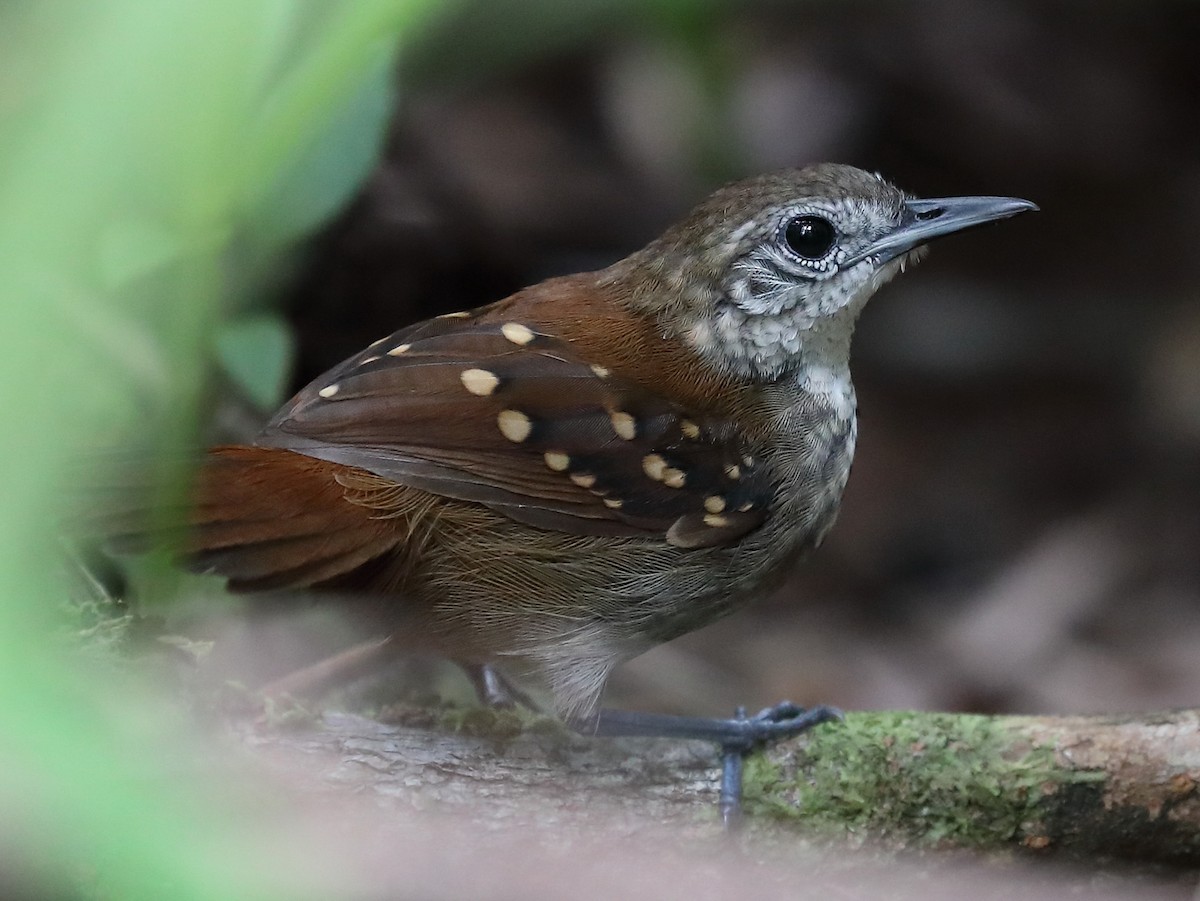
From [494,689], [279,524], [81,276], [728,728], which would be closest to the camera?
[81,276]

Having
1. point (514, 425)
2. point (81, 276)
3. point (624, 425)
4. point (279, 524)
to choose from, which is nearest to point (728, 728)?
point (624, 425)

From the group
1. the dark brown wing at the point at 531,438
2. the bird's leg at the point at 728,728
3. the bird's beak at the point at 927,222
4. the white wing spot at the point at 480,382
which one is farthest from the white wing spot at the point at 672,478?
the bird's beak at the point at 927,222

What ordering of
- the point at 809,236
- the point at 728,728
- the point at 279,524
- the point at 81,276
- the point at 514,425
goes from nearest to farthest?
the point at 81,276 → the point at 279,524 → the point at 514,425 → the point at 728,728 → the point at 809,236

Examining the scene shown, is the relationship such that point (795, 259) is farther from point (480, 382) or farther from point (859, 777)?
point (859, 777)

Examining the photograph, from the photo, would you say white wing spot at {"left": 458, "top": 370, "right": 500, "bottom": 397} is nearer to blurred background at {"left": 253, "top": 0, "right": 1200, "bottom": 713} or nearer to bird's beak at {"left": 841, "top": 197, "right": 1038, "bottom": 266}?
bird's beak at {"left": 841, "top": 197, "right": 1038, "bottom": 266}

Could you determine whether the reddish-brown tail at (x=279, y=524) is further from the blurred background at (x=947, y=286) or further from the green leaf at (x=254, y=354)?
the blurred background at (x=947, y=286)

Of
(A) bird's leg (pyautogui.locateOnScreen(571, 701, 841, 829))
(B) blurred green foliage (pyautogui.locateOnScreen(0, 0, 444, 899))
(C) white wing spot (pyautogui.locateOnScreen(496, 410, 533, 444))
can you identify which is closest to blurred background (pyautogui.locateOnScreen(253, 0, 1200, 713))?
(A) bird's leg (pyautogui.locateOnScreen(571, 701, 841, 829))
